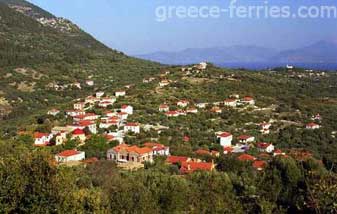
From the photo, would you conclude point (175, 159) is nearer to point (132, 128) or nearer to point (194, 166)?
point (194, 166)

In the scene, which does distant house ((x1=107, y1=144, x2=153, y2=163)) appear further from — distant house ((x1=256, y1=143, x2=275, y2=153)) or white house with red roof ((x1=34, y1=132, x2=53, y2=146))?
distant house ((x1=256, y1=143, x2=275, y2=153))

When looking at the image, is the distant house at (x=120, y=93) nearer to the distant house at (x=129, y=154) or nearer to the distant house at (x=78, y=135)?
the distant house at (x=78, y=135)

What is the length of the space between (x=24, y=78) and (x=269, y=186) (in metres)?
53.8

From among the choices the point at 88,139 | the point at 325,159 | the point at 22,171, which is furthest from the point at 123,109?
the point at 22,171

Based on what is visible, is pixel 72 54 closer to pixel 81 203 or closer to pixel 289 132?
pixel 289 132

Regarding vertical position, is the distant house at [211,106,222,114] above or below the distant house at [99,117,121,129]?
above

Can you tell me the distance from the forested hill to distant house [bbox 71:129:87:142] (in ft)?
40.0

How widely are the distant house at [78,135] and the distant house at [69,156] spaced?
4558mm

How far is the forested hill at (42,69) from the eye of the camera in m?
60.1

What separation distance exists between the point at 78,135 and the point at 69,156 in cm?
639

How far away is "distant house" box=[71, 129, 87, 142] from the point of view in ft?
122

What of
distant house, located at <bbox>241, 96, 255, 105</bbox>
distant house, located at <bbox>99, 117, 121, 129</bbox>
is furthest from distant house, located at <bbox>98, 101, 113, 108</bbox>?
distant house, located at <bbox>241, 96, 255, 105</bbox>

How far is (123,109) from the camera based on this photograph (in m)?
47.2

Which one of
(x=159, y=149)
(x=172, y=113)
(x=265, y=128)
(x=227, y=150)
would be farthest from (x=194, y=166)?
(x=172, y=113)
